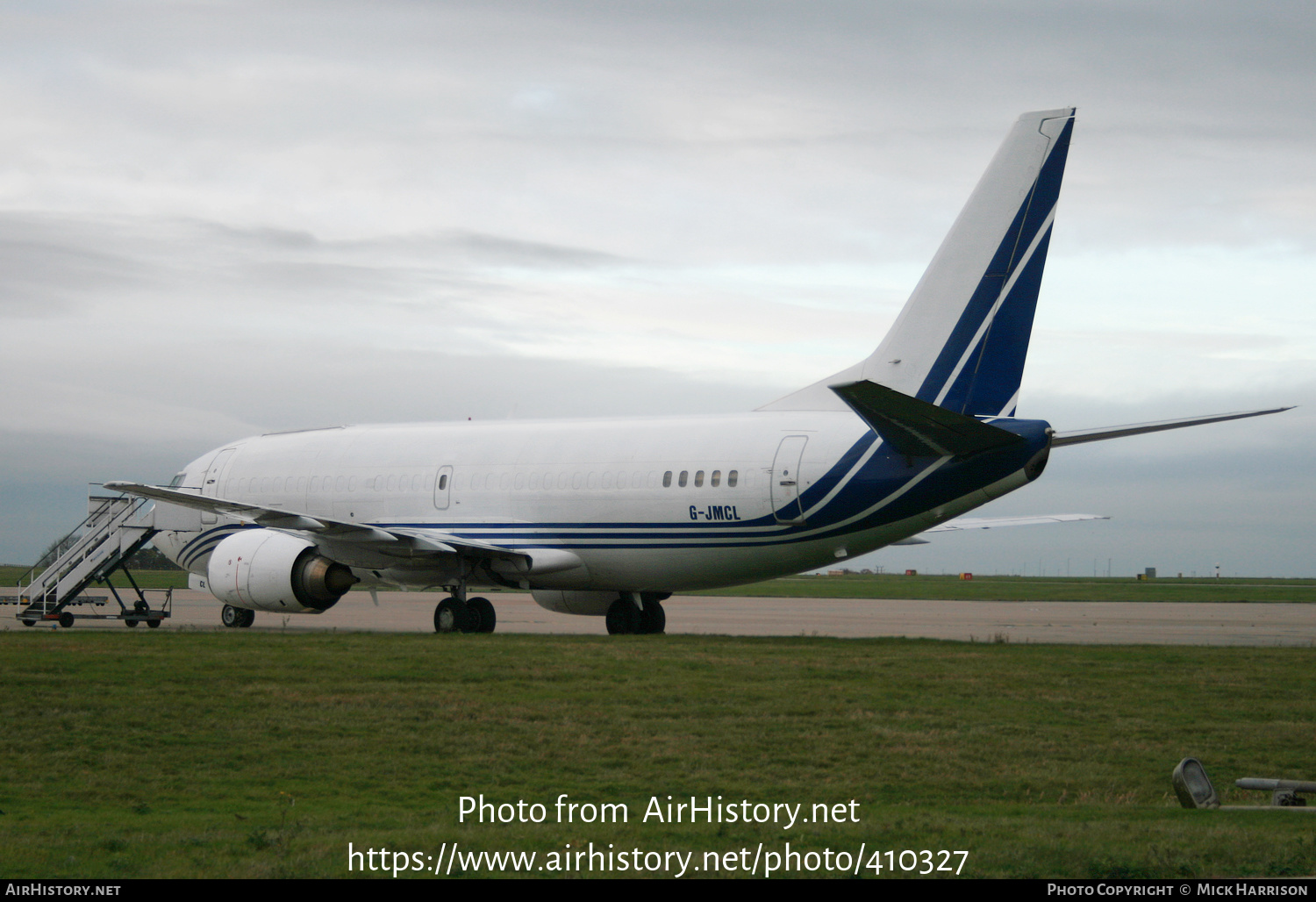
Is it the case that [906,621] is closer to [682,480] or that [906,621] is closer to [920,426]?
[682,480]

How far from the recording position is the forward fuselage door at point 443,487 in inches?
1115

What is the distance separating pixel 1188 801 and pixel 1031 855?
2.29m

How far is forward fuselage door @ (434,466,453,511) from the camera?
28.3m

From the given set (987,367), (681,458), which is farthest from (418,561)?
(987,367)

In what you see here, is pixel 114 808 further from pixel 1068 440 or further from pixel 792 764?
pixel 1068 440

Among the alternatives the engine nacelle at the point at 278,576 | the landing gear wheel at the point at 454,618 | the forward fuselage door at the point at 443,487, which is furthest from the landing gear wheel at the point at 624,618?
the engine nacelle at the point at 278,576

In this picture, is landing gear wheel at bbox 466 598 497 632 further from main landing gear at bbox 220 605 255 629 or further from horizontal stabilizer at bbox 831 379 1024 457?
horizontal stabilizer at bbox 831 379 1024 457

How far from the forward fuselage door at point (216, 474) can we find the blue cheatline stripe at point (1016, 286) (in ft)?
59.9

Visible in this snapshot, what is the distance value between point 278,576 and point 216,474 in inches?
284

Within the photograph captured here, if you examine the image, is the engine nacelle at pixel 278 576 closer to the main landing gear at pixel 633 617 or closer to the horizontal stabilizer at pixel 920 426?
the main landing gear at pixel 633 617

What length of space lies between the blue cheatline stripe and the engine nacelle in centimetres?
1248

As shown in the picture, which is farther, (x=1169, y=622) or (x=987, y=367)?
(x=1169, y=622)

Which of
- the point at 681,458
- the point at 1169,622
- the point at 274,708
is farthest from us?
the point at 1169,622

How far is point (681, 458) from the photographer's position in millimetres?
25094
